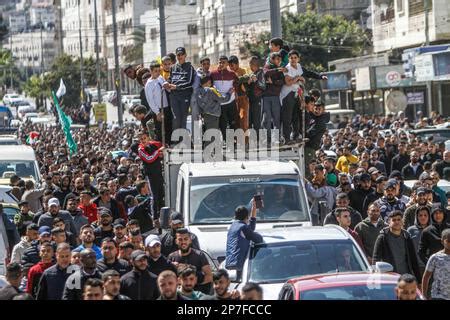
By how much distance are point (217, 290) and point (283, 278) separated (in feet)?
6.88

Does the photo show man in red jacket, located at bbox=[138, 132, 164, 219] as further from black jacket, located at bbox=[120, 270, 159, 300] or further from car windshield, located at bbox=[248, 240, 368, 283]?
black jacket, located at bbox=[120, 270, 159, 300]

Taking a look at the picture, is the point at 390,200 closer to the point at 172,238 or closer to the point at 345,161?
the point at 172,238

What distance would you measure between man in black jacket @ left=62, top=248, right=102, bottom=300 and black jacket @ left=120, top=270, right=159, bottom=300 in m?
0.31

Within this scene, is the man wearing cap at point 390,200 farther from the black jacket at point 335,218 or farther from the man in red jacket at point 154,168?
the man in red jacket at point 154,168

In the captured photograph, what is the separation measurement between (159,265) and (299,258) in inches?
53.8

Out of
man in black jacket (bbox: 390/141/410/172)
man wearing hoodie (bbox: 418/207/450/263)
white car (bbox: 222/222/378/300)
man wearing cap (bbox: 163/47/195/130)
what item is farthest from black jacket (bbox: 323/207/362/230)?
man in black jacket (bbox: 390/141/410/172)

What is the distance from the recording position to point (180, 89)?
749 inches

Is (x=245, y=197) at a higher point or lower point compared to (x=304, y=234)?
higher

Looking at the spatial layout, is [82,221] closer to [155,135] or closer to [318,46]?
[155,135]

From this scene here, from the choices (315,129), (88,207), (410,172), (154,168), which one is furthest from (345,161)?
(88,207)

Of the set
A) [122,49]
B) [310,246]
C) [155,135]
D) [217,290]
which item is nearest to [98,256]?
[310,246]

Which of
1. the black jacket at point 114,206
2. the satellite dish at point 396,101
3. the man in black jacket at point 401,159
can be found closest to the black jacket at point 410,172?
the man in black jacket at point 401,159

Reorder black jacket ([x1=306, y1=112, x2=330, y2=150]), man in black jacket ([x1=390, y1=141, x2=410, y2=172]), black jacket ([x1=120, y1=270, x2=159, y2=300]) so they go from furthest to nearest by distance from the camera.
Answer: man in black jacket ([x1=390, y1=141, x2=410, y2=172]), black jacket ([x1=306, y1=112, x2=330, y2=150]), black jacket ([x1=120, y1=270, x2=159, y2=300])

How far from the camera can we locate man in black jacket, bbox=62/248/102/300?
11.7 m
